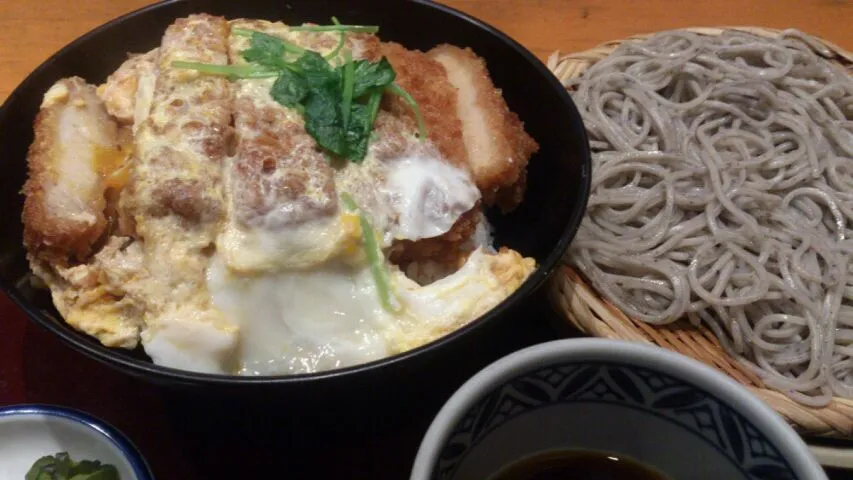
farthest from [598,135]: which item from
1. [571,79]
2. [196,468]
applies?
[196,468]

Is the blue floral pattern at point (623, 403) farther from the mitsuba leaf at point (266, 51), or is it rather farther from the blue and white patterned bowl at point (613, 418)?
the mitsuba leaf at point (266, 51)

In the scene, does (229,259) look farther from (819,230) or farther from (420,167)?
(819,230)

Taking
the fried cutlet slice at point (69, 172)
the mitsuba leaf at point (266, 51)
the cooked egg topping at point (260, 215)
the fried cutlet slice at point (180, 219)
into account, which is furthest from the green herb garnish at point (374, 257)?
the fried cutlet slice at point (69, 172)

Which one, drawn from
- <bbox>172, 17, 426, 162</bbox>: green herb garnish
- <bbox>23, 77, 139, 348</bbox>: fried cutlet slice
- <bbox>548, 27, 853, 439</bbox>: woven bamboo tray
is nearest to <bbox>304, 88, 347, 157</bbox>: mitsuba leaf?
<bbox>172, 17, 426, 162</bbox>: green herb garnish

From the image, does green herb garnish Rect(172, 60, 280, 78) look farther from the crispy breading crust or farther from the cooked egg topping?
the crispy breading crust

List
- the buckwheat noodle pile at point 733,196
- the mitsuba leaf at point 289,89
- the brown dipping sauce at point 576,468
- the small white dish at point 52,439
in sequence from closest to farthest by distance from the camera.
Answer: the brown dipping sauce at point 576,468
the small white dish at point 52,439
the mitsuba leaf at point 289,89
the buckwheat noodle pile at point 733,196

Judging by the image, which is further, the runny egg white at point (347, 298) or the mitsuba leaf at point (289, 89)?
the mitsuba leaf at point (289, 89)
